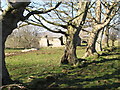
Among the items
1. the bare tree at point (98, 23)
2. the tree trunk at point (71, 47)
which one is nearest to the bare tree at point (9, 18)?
the tree trunk at point (71, 47)

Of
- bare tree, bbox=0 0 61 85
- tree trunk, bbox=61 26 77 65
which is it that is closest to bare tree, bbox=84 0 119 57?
tree trunk, bbox=61 26 77 65

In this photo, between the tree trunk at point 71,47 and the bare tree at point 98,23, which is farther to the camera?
the bare tree at point 98,23

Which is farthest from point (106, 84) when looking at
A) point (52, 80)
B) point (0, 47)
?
point (0, 47)

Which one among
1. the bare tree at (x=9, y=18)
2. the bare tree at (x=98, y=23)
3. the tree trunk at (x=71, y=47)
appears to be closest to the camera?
the bare tree at (x=9, y=18)

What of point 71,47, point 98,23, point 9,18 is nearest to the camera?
point 9,18

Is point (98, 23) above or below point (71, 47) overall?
above

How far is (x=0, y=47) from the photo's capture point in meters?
4.32

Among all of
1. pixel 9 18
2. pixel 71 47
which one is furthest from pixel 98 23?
pixel 9 18

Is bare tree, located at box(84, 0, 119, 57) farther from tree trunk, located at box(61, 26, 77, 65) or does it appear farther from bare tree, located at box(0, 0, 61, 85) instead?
bare tree, located at box(0, 0, 61, 85)

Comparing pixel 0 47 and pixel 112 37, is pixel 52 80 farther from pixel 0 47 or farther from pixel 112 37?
pixel 112 37

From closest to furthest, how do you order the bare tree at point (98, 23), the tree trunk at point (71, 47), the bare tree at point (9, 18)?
the bare tree at point (9, 18), the tree trunk at point (71, 47), the bare tree at point (98, 23)

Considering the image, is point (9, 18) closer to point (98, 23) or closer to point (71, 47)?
point (71, 47)

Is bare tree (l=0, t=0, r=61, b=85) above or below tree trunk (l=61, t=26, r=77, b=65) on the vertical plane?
above

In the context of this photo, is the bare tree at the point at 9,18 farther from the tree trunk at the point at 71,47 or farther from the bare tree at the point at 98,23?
the bare tree at the point at 98,23
